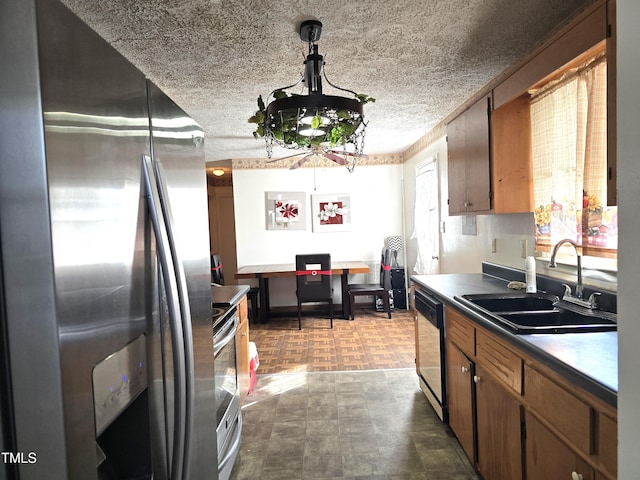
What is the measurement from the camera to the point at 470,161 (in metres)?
2.55

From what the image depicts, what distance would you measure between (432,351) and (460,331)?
0.50 meters

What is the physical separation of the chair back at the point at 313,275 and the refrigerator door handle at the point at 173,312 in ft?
12.8

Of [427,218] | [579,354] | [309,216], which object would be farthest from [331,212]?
[579,354]

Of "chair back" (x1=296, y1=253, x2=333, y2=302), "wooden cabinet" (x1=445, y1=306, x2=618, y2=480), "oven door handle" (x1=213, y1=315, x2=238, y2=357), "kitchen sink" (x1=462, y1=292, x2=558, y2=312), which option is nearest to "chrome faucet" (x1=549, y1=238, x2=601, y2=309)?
"kitchen sink" (x1=462, y1=292, x2=558, y2=312)

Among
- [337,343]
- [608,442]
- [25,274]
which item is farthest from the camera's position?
[337,343]

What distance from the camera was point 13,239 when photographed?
52 cm

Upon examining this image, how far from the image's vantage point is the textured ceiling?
69.5 inches

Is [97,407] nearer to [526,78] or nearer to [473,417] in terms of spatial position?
[473,417]

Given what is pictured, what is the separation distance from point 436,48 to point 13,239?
2.30 m

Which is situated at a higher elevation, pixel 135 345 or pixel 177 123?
pixel 177 123

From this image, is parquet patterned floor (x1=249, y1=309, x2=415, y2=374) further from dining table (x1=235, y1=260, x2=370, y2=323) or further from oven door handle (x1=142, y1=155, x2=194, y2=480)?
oven door handle (x1=142, y1=155, x2=194, y2=480)

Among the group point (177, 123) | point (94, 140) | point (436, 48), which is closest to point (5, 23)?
point (94, 140)

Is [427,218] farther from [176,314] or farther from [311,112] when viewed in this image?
[176,314]

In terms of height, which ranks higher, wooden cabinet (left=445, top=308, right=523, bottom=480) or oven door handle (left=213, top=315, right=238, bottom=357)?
oven door handle (left=213, top=315, right=238, bottom=357)
